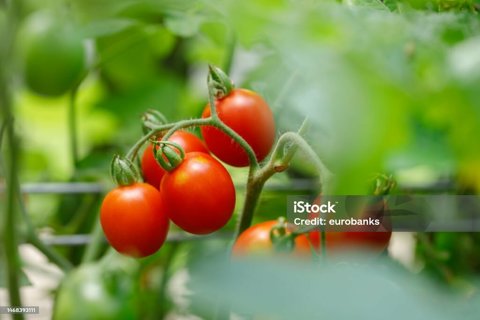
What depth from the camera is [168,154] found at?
42 centimetres

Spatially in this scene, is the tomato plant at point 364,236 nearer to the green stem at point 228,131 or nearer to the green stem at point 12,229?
the green stem at point 228,131

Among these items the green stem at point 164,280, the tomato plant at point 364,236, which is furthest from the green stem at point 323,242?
the green stem at point 164,280

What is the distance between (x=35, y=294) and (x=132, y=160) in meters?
0.39

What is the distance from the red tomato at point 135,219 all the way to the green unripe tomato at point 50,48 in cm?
26

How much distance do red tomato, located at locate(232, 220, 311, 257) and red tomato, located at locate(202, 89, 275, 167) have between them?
0.05m

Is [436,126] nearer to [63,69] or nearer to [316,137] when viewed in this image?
[316,137]

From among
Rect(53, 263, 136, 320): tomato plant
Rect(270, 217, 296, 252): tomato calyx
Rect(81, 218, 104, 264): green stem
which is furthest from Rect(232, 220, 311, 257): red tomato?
Rect(81, 218, 104, 264): green stem

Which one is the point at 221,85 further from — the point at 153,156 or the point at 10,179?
the point at 10,179

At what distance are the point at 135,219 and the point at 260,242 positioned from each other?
0.23ft

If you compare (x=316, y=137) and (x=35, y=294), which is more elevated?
(x=316, y=137)

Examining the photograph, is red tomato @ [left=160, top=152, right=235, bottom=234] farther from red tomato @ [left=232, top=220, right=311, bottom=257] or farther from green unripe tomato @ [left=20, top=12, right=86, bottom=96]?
green unripe tomato @ [left=20, top=12, right=86, bottom=96]

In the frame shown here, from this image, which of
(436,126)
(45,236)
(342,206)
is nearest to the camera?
(436,126)

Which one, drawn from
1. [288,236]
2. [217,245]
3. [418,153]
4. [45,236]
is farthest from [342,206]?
[45,236]

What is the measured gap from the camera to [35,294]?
0.78 meters
